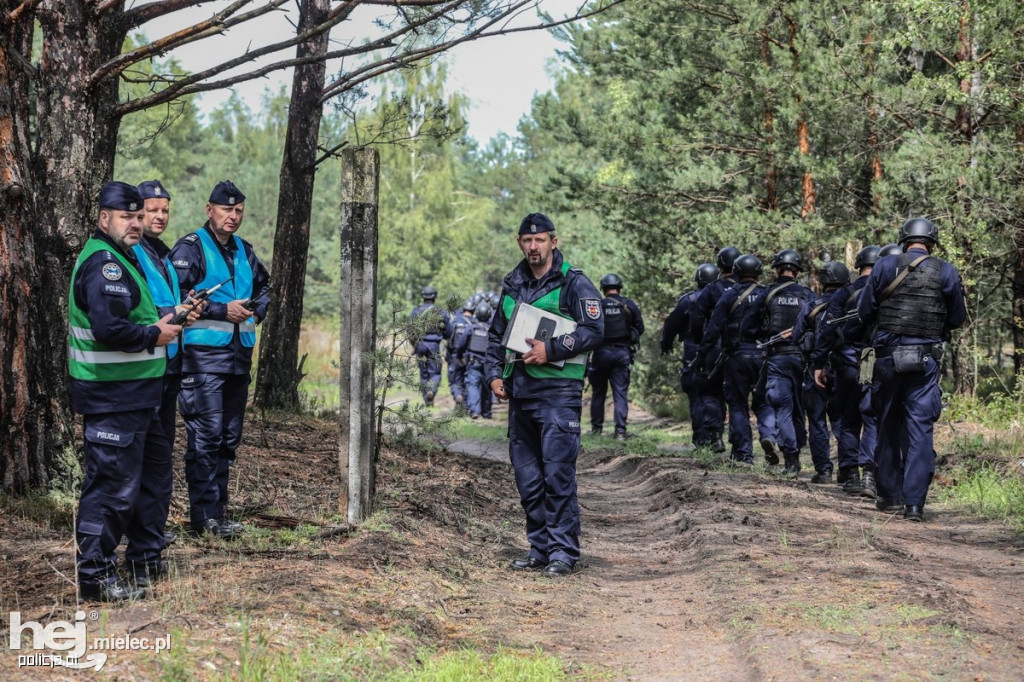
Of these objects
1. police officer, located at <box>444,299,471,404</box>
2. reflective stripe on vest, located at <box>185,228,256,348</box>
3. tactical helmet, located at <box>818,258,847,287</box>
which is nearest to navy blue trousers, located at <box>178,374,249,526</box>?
reflective stripe on vest, located at <box>185,228,256,348</box>

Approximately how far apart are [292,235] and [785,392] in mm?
6484

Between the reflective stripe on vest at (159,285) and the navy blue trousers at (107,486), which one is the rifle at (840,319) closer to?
the reflective stripe on vest at (159,285)

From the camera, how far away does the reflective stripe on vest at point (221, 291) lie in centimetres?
711

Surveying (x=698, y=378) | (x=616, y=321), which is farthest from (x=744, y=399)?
(x=616, y=321)

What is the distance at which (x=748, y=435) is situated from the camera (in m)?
13.3

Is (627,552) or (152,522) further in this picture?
(627,552)

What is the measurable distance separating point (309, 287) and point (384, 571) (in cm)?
4991

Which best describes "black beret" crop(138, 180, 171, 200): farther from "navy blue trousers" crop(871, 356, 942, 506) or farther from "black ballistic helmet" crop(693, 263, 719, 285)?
"black ballistic helmet" crop(693, 263, 719, 285)

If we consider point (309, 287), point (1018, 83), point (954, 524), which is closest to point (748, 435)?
point (954, 524)

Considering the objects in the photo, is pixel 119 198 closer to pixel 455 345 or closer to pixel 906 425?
pixel 906 425

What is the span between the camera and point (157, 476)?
5.92 m

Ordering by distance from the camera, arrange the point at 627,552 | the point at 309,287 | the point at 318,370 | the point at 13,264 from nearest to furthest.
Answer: the point at 13,264 → the point at 627,552 → the point at 318,370 → the point at 309,287

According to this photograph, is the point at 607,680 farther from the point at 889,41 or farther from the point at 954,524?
the point at 889,41
